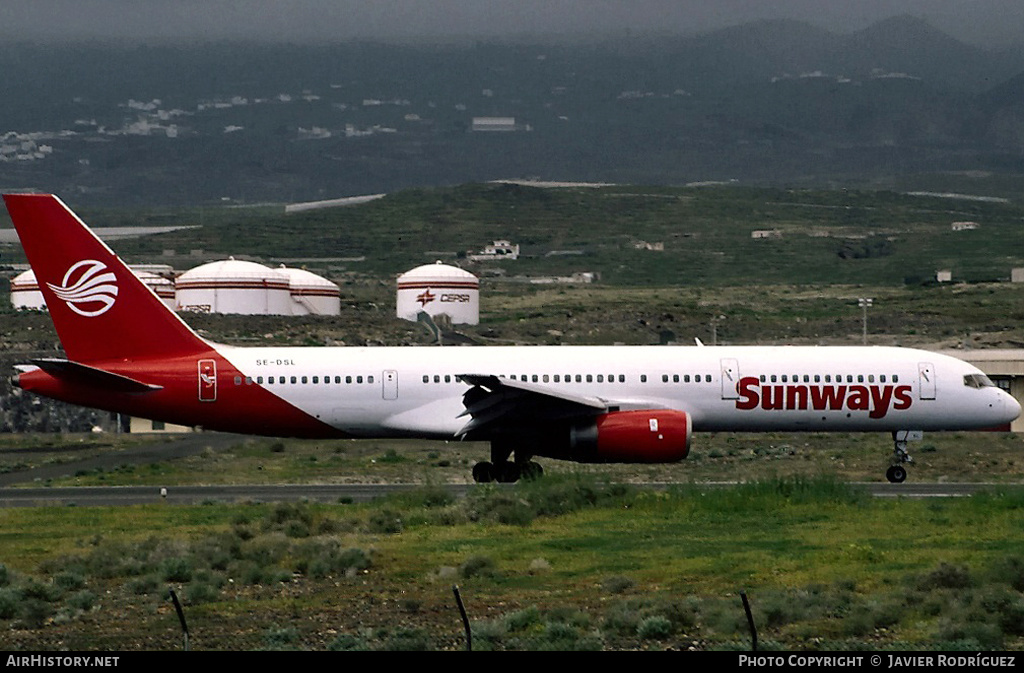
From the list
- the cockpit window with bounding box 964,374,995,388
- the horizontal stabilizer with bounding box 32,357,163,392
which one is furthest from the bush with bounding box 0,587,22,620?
the cockpit window with bounding box 964,374,995,388

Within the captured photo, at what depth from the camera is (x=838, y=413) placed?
41812 mm

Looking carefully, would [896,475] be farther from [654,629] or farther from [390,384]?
[654,629]

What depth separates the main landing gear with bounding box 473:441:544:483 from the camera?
133 ft

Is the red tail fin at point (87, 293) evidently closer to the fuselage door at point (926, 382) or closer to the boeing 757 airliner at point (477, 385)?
the boeing 757 airliner at point (477, 385)

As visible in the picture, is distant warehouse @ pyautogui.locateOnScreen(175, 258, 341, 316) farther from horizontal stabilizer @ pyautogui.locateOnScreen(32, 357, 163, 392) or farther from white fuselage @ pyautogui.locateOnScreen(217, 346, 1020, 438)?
horizontal stabilizer @ pyautogui.locateOnScreen(32, 357, 163, 392)

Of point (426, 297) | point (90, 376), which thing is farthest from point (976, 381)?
point (426, 297)

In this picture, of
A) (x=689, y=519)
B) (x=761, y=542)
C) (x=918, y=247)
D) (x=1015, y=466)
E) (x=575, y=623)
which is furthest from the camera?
(x=918, y=247)

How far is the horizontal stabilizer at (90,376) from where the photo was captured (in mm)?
38469

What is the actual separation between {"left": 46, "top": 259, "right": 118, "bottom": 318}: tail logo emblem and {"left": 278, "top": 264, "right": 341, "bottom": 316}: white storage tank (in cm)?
6900

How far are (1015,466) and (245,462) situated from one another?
2362cm

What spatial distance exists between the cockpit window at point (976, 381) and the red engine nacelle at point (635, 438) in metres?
8.52

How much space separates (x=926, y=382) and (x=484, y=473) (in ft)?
39.1
